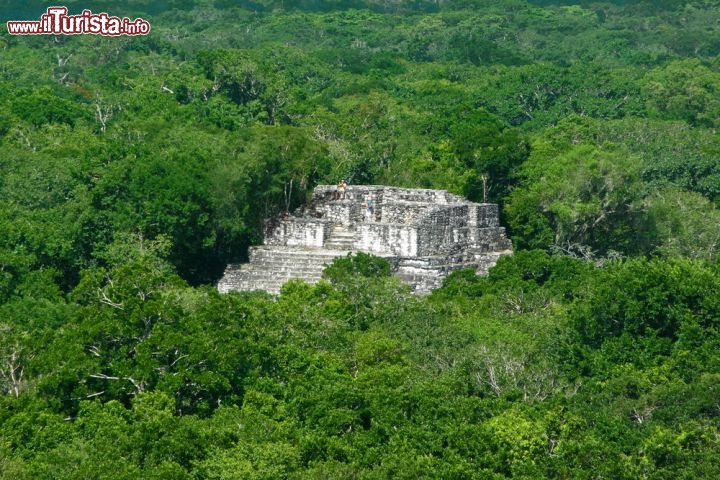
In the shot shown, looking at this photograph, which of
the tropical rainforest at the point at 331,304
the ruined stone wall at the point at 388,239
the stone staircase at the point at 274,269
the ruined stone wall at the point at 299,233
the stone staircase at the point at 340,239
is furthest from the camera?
the ruined stone wall at the point at 299,233

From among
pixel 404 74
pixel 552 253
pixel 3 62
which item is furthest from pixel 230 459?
pixel 404 74

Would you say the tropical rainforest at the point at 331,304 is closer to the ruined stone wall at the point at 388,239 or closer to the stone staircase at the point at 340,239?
the ruined stone wall at the point at 388,239

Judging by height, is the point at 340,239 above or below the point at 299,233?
below

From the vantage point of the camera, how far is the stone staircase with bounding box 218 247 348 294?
37.8 meters

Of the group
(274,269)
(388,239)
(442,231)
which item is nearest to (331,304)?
(274,269)

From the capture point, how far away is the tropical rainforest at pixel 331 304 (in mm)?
27703

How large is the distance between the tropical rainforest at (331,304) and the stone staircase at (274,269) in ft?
2.95

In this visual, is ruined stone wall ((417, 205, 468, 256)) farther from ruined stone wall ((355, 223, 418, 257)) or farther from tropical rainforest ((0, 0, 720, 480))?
tropical rainforest ((0, 0, 720, 480))

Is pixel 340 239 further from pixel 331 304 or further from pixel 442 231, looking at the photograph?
pixel 331 304

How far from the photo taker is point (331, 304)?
34969 mm

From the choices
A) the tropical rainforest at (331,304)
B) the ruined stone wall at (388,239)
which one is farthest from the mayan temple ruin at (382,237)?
the tropical rainforest at (331,304)

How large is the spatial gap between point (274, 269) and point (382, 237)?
7.30 feet

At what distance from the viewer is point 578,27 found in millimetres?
106000

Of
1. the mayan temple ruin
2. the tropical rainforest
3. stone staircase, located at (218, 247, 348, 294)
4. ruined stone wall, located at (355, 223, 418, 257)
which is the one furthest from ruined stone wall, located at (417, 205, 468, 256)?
stone staircase, located at (218, 247, 348, 294)
